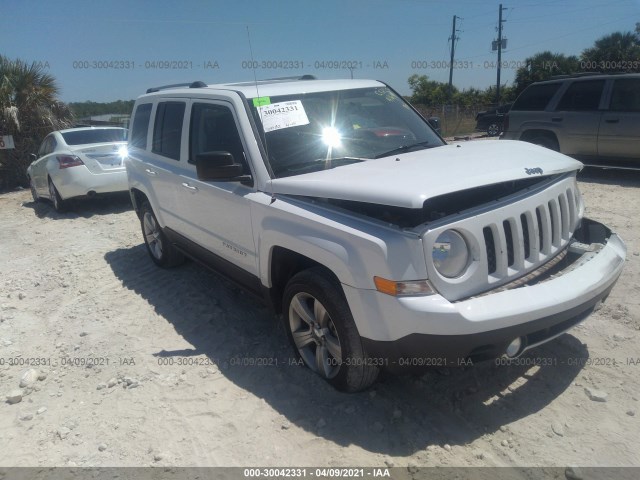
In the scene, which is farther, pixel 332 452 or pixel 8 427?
pixel 8 427

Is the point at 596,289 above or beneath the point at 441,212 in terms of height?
beneath

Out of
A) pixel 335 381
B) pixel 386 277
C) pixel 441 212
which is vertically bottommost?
pixel 335 381

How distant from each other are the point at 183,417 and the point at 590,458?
238 cm

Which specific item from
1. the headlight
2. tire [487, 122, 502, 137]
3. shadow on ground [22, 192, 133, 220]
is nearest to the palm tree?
shadow on ground [22, 192, 133, 220]

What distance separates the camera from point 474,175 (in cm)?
286

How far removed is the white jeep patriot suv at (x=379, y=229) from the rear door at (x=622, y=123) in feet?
19.7

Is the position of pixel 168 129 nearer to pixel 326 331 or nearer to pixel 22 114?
pixel 326 331

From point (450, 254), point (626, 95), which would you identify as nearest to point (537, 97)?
point (626, 95)

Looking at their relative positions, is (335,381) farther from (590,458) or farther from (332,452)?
(590,458)

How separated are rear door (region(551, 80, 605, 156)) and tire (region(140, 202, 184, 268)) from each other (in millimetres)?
7469

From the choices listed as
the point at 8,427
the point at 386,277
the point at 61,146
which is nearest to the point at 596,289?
the point at 386,277

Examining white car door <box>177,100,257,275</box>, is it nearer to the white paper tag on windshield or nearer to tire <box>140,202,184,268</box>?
the white paper tag on windshield

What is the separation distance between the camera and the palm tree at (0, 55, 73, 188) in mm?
13898

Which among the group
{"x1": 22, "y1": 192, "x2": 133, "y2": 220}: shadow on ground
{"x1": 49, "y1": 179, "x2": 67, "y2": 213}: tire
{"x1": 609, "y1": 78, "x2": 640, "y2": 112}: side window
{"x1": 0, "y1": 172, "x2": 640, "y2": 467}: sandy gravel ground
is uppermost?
{"x1": 609, "y1": 78, "x2": 640, "y2": 112}: side window
